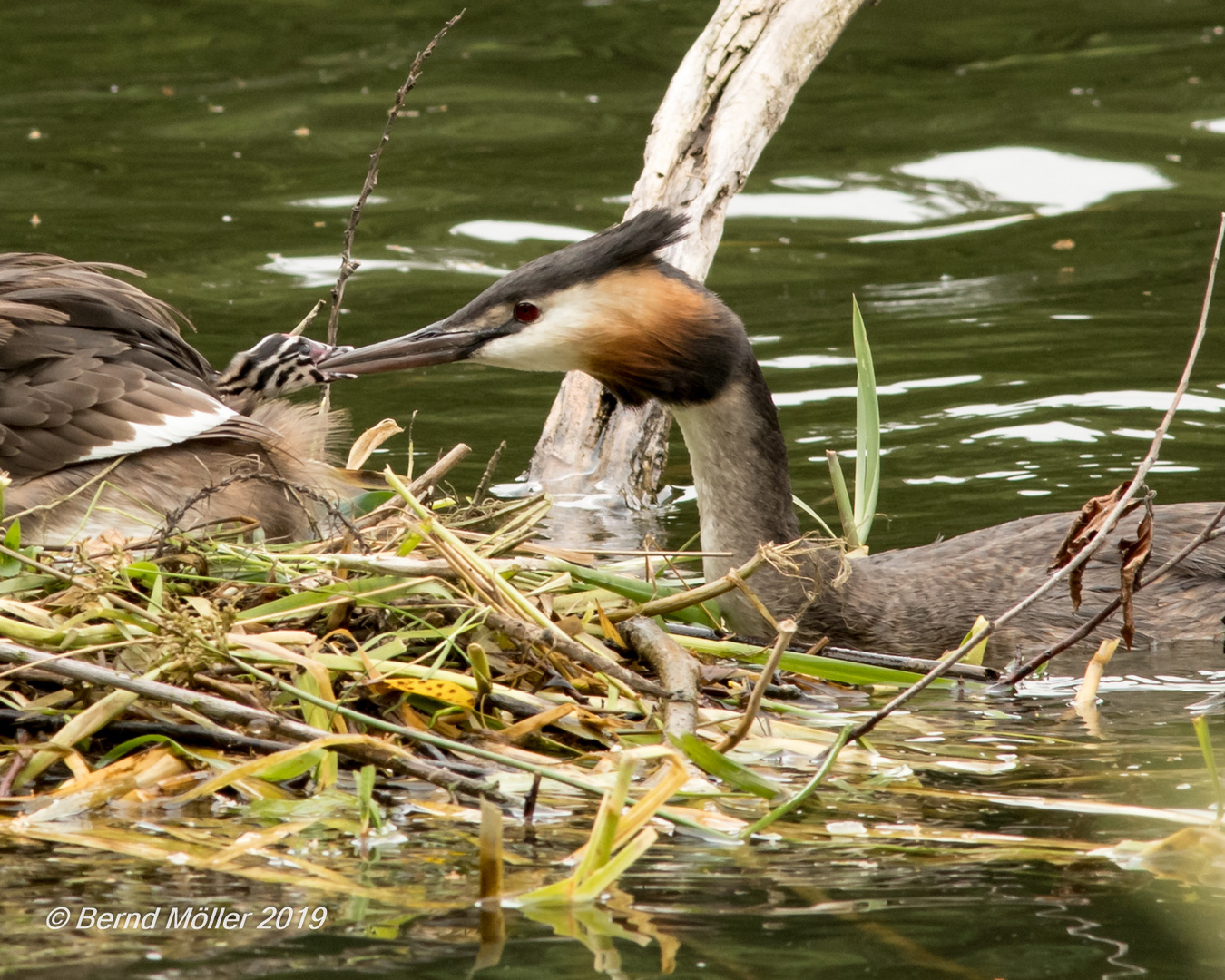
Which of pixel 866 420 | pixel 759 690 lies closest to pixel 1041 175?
pixel 866 420

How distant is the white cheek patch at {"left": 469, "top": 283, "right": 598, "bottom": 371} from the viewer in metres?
4.66

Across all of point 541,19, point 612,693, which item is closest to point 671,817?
point 612,693

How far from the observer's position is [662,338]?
4.70 metres

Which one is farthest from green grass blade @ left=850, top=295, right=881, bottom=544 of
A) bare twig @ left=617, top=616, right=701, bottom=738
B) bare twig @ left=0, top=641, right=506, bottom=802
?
bare twig @ left=0, top=641, right=506, bottom=802

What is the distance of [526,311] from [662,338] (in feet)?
1.15

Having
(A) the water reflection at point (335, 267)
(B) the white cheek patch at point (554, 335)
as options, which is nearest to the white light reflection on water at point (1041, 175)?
(A) the water reflection at point (335, 267)

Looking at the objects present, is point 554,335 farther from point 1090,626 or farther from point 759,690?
point 759,690

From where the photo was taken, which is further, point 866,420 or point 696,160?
point 696,160

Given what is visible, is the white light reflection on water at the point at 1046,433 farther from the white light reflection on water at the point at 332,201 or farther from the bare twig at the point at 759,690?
the white light reflection on water at the point at 332,201

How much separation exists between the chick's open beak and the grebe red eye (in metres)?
0.12

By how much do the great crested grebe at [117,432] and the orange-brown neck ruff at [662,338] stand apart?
749mm

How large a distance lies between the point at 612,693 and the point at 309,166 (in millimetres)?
7769

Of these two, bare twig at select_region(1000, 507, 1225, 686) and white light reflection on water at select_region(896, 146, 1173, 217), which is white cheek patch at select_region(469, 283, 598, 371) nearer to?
bare twig at select_region(1000, 507, 1225, 686)

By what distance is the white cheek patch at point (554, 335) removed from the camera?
4660 mm
